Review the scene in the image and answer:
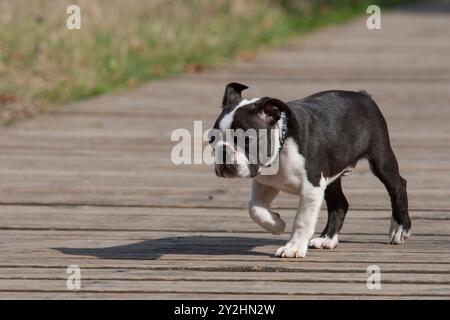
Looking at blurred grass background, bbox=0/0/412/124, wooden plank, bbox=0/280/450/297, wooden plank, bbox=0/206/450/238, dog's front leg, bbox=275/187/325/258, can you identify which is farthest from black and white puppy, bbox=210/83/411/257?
blurred grass background, bbox=0/0/412/124

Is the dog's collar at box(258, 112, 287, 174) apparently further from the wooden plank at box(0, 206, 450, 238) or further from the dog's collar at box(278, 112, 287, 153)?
the wooden plank at box(0, 206, 450, 238)

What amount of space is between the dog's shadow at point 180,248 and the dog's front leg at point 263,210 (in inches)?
6.1

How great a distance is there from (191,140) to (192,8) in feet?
22.2

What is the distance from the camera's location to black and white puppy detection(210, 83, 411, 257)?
5059 millimetres

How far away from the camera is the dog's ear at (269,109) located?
5.08 meters

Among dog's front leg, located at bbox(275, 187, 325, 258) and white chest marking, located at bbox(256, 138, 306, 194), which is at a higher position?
white chest marking, located at bbox(256, 138, 306, 194)

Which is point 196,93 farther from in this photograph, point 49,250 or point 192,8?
point 49,250

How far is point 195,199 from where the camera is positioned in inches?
269

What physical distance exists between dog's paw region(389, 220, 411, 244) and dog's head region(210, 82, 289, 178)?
0.87 metres

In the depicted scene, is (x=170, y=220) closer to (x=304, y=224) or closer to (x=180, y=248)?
(x=180, y=248)

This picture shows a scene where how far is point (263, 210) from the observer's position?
5379 mm

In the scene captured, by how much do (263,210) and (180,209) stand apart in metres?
1.30

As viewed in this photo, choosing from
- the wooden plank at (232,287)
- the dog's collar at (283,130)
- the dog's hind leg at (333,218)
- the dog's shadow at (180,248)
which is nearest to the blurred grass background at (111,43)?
the dog's shadow at (180,248)

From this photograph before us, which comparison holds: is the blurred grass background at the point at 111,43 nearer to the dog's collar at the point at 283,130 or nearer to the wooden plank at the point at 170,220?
the wooden plank at the point at 170,220
